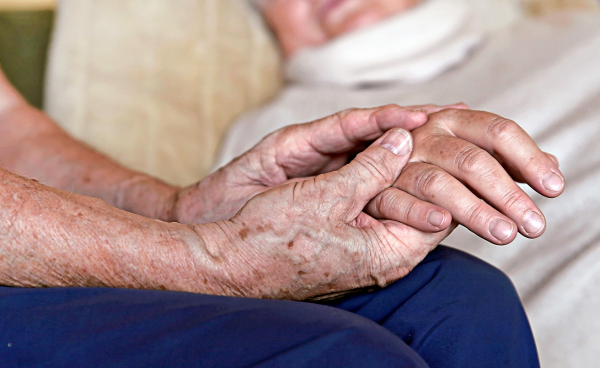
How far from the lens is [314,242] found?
0.63 metres

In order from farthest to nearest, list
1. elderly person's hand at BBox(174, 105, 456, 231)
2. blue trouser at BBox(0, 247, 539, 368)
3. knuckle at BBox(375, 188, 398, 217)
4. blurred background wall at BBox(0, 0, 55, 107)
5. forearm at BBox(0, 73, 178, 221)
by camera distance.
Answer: blurred background wall at BBox(0, 0, 55, 107), forearm at BBox(0, 73, 178, 221), elderly person's hand at BBox(174, 105, 456, 231), knuckle at BBox(375, 188, 398, 217), blue trouser at BBox(0, 247, 539, 368)

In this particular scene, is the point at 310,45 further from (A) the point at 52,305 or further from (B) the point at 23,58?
(A) the point at 52,305

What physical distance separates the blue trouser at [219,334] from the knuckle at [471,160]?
175 millimetres

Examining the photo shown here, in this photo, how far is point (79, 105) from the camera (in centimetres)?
124

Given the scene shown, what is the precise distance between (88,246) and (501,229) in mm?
477

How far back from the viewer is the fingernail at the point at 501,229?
2.04 feet

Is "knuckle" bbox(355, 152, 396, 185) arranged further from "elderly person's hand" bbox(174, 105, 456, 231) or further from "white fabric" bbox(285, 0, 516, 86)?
"white fabric" bbox(285, 0, 516, 86)

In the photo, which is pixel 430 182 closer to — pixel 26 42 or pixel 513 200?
pixel 513 200

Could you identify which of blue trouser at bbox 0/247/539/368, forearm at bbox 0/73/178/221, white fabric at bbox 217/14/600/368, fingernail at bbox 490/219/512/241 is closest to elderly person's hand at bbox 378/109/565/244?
fingernail at bbox 490/219/512/241

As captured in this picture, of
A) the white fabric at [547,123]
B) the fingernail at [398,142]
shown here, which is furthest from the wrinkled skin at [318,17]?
the fingernail at [398,142]

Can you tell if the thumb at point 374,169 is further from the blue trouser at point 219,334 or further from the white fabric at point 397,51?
the white fabric at point 397,51

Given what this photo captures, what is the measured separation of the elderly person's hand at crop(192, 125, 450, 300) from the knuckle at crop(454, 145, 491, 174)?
0.09 metres

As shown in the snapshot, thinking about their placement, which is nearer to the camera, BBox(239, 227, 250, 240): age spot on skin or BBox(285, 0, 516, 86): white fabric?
BBox(239, 227, 250, 240): age spot on skin

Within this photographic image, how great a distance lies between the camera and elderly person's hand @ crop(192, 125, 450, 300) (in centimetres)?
63
